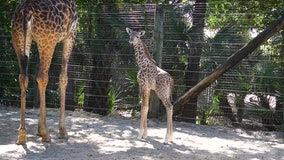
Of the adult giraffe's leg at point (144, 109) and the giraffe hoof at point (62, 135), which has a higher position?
the adult giraffe's leg at point (144, 109)

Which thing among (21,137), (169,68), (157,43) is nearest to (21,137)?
(21,137)

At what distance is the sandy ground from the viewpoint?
5391mm

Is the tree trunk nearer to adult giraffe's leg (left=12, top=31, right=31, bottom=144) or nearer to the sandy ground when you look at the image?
the sandy ground

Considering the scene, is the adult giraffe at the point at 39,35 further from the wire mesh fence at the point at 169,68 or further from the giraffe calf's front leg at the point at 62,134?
the wire mesh fence at the point at 169,68

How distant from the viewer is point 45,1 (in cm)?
605

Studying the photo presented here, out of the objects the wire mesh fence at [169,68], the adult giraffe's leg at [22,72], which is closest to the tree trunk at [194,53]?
the wire mesh fence at [169,68]

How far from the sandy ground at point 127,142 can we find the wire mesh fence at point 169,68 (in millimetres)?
609

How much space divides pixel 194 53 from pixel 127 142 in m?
3.21

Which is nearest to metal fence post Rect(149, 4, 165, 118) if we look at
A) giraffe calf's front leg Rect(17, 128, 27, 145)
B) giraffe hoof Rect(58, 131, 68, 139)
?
giraffe hoof Rect(58, 131, 68, 139)

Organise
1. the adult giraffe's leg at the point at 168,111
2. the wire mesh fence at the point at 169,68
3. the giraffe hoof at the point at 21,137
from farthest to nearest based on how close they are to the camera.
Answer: the wire mesh fence at the point at 169,68 < the adult giraffe's leg at the point at 168,111 < the giraffe hoof at the point at 21,137

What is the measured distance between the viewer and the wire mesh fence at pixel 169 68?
8227 mm

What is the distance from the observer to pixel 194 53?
870cm

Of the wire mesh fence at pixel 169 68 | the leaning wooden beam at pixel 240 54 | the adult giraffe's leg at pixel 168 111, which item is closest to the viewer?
the adult giraffe's leg at pixel 168 111

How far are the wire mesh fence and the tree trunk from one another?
5cm
